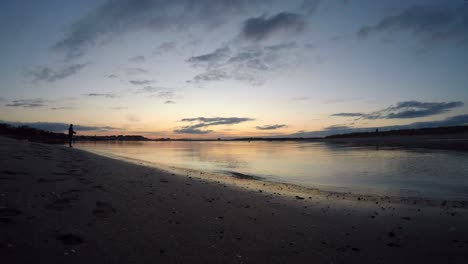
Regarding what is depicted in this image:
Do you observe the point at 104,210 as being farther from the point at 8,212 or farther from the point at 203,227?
the point at 203,227

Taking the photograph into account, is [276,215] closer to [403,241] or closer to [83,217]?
[403,241]

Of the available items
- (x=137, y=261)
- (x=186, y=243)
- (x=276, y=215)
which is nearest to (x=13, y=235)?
(x=137, y=261)

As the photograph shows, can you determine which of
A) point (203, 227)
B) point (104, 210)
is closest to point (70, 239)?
point (104, 210)

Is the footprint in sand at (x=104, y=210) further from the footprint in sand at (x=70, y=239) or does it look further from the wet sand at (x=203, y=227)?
the footprint in sand at (x=70, y=239)

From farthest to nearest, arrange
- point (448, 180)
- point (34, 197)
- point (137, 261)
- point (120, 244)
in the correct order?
point (448, 180), point (34, 197), point (120, 244), point (137, 261)

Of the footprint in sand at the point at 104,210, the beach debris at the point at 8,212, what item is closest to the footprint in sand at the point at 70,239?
the footprint in sand at the point at 104,210

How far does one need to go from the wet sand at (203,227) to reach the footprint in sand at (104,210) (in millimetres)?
19

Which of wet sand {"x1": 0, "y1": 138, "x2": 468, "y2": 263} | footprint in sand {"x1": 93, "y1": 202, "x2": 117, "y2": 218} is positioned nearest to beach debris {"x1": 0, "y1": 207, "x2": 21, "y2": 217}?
wet sand {"x1": 0, "y1": 138, "x2": 468, "y2": 263}

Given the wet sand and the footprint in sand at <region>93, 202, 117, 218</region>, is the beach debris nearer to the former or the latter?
the wet sand

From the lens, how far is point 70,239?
4.04 m

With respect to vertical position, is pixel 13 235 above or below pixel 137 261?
above

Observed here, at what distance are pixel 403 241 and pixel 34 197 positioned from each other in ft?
24.1

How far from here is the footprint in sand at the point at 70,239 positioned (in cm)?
393

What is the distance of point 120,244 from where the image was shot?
4.06 meters
